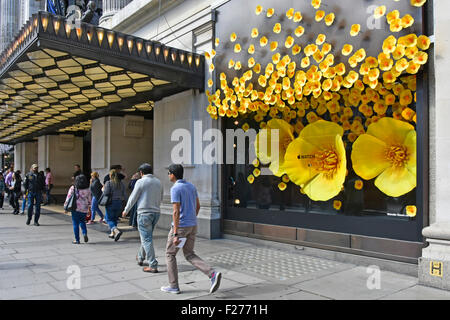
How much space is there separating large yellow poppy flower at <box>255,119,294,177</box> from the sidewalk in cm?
Answer: 178

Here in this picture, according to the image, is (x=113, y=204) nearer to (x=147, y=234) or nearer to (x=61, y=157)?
(x=147, y=234)

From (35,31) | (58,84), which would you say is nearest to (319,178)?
(35,31)

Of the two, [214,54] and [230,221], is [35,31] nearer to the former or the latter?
[214,54]

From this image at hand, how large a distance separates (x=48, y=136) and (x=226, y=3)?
49.8 feet

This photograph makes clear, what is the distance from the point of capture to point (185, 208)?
16.6 ft

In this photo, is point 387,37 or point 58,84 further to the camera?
point 58,84

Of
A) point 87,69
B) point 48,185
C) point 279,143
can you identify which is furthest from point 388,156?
point 48,185

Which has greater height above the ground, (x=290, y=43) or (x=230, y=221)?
(x=290, y=43)

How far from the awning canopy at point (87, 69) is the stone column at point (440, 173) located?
5.80 m

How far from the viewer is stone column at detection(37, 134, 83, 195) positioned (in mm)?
20828

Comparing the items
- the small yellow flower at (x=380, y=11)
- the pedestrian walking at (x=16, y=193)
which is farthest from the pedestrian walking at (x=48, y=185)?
the small yellow flower at (x=380, y=11)

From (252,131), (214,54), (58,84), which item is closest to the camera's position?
(252,131)
